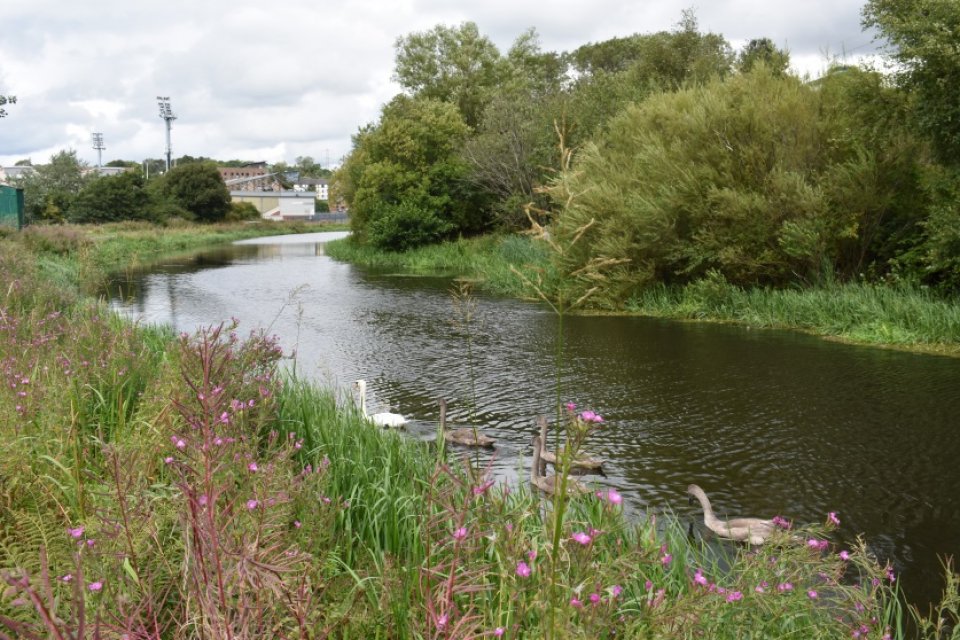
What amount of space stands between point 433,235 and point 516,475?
2880cm

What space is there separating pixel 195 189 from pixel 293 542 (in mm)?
67557

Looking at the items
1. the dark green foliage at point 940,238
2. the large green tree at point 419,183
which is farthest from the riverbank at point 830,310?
the large green tree at point 419,183

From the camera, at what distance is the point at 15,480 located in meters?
3.09

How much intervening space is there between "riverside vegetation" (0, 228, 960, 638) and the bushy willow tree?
36.1ft

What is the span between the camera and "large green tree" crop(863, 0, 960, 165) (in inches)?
468

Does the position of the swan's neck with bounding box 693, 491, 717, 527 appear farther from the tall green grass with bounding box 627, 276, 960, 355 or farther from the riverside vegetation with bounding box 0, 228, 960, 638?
the tall green grass with bounding box 627, 276, 960, 355

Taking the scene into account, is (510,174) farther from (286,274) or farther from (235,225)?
(235,225)

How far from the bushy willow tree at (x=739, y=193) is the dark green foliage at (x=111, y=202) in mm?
45280

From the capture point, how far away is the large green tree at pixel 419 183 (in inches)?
1367

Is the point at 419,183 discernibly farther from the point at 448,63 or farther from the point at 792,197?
the point at 792,197

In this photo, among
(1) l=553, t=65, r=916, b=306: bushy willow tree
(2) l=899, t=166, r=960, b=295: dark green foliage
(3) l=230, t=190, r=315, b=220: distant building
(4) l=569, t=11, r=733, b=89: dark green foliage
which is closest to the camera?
(2) l=899, t=166, r=960, b=295: dark green foliage

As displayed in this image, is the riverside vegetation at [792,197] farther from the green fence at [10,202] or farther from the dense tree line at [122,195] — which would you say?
the dense tree line at [122,195]

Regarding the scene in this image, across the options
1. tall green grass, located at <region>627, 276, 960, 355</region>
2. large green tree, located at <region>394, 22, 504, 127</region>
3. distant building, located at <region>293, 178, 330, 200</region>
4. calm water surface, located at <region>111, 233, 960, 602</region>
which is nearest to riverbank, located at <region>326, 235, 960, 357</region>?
tall green grass, located at <region>627, 276, 960, 355</region>

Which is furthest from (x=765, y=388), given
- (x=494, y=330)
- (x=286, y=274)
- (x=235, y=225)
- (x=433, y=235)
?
(x=235, y=225)
